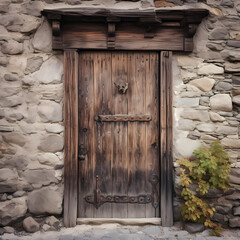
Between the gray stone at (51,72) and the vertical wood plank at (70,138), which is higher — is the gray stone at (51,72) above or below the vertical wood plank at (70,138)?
above

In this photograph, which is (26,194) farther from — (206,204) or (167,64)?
(167,64)

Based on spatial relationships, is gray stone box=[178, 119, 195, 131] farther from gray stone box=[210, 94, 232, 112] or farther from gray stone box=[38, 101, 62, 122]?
gray stone box=[38, 101, 62, 122]

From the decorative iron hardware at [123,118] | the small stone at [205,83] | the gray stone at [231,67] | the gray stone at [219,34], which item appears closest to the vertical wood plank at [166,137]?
the decorative iron hardware at [123,118]

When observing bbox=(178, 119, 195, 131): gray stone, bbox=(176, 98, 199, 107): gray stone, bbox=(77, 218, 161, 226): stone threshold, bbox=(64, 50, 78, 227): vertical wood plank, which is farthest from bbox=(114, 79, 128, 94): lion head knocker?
bbox=(77, 218, 161, 226): stone threshold

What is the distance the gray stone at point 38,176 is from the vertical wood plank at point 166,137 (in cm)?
137

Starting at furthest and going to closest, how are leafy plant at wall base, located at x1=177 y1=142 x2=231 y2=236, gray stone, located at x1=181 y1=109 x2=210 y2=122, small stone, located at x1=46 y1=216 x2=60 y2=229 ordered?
gray stone, located at x1=181 y1=109 x2=210 y2=122
small stone, located at x1=46 y1=216 x2=60 y2=229
leafy plant at wall base, located at x1=177 y1=142 x2=231 y2=236

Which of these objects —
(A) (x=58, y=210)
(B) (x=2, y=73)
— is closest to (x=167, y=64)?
(B) (x=2, y=73)

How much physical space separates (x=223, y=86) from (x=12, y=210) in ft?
9.51

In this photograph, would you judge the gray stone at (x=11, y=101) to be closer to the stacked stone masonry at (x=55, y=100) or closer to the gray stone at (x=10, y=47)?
the stacked stone masonry at (x=55, y=100)

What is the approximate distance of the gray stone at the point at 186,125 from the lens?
2.71 meters

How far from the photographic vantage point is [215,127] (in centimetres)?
270

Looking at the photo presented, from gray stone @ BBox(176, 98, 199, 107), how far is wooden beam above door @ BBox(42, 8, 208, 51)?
61cm

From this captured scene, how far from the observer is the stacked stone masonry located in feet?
8.64

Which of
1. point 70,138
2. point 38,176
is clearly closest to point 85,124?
point 70,138
